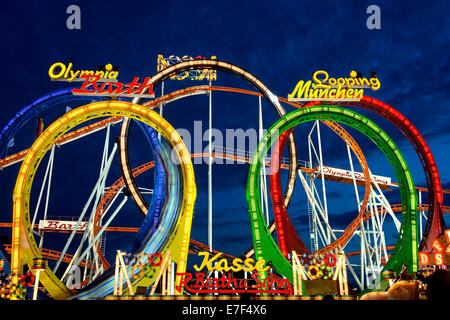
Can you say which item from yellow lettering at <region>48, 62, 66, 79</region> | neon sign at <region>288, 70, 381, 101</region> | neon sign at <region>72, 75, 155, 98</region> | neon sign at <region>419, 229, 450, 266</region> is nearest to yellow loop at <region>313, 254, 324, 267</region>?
neon sign at <region>419, 229, 450, 266</region>

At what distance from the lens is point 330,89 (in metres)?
13.9

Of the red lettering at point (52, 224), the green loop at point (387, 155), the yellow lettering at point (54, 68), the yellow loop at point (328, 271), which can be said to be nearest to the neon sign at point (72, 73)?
the yellow lettering at point (54, 68)

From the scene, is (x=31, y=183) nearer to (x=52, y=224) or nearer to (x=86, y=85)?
(x=86, y=85)

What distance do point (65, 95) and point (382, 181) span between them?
2583 centimetres

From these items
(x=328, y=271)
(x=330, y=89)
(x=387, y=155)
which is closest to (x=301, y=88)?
(x=330, y=89)

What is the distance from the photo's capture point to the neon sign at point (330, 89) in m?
13.7

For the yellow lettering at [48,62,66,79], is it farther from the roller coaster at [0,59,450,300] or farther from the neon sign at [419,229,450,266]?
the neon sign at [419,229,450,266]

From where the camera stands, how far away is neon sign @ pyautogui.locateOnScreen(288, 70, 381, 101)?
539 inches

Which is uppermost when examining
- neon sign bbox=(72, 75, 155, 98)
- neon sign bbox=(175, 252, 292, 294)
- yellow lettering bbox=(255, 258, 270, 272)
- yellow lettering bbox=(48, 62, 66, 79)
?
yellow lettering bbox=(48, 62, 66, 79)

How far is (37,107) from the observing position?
13.6 meters

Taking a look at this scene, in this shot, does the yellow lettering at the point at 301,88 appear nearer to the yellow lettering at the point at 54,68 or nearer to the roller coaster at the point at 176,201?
the roller coaster at the point at 176,201
